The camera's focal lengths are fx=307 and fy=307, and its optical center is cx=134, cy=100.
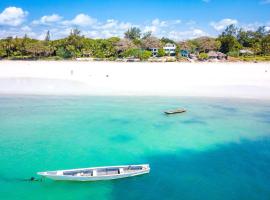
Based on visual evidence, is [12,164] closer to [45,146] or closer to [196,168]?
[45,146]

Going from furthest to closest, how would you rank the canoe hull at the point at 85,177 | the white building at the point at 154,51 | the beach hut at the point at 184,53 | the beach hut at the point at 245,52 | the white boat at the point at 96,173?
the beach hut at the point at 184,53, the white building at the point at 154,51, the beach hut at the point at 245,52, the white boat at the point at 96,173, the canoe hull at the point at 85,177

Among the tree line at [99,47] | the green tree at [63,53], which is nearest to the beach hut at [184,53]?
the tree line at [99,47]

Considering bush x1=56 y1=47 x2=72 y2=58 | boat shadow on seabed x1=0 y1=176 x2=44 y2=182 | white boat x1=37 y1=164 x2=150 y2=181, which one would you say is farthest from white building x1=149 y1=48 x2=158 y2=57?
boat shadow on seabed x1=0 y1=176 x2=44 y2=182

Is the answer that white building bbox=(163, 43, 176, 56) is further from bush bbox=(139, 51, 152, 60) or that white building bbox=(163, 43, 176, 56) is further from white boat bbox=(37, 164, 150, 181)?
white boat bbox=(37, 164, 150, 181)

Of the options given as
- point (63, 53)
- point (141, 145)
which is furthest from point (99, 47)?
point (141, 145)

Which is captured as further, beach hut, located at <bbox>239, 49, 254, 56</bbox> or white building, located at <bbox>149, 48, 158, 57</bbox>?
white building, located at <bbox>149, 48, 158, 57</bbox>

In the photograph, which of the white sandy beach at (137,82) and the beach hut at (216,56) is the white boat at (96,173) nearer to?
the white sandy beach at (137,82)
